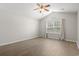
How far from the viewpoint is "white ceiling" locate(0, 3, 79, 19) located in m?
1.57

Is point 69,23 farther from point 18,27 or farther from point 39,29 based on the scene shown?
point 18,27

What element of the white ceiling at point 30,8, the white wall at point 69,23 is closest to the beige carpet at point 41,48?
the white wall at point 69,23

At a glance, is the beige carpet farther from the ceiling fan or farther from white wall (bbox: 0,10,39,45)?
the ceiling fan

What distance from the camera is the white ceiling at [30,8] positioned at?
1.57 m

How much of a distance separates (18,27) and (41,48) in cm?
54

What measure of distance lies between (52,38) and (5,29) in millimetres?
825

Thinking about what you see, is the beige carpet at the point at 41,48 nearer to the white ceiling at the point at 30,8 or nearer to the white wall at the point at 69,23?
the white wall at the point at 69,23

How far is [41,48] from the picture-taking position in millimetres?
1688

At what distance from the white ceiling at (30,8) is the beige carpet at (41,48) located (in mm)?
459

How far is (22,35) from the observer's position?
1728mm

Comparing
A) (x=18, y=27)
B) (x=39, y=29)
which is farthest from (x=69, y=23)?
(x=18, y=27)

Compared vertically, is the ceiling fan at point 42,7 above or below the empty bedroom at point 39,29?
above

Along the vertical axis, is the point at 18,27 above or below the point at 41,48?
above

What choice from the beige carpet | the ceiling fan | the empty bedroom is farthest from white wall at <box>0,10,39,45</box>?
the ceiling fan
